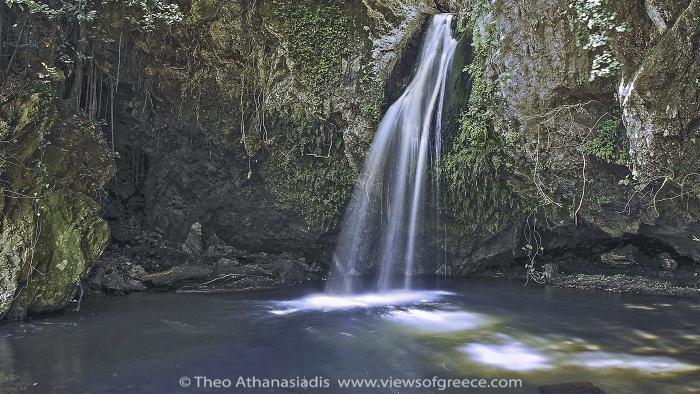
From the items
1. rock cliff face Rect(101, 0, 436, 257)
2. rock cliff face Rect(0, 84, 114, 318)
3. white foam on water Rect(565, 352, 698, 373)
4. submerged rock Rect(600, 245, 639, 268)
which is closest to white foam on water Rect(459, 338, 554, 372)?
white foam on water Rect(565, 352, 698, 373)

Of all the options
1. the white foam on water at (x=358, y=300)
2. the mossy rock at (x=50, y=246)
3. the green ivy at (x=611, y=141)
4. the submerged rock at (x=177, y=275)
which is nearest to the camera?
the mossy rock at (x=50, y=246)

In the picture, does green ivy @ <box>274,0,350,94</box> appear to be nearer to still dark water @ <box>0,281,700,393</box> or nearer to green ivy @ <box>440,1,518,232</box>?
green ivy @ <box>440,1,518,232</box>

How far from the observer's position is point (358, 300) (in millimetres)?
7906

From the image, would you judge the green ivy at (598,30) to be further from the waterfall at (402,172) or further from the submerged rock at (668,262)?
the submerged rock at (668,262)

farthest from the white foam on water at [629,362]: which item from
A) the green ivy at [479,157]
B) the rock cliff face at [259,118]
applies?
the rock cliff face at [259,118]

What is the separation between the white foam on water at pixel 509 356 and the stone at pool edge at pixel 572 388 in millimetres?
440

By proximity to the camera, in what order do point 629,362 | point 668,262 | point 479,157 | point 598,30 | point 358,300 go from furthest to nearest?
point 668,262
point 479,157
point 358,300
point 598,30
point 629,362

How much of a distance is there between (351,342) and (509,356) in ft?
5.97

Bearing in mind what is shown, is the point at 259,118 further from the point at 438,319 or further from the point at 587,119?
the point at 587,119

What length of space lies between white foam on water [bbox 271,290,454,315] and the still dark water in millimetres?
49

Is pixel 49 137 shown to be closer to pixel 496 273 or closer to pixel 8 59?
pixel 8 59

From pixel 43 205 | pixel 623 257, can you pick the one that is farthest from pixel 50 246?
pixel 623 257

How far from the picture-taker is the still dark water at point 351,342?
450 centimetres

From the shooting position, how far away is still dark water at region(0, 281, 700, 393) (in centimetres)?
450
